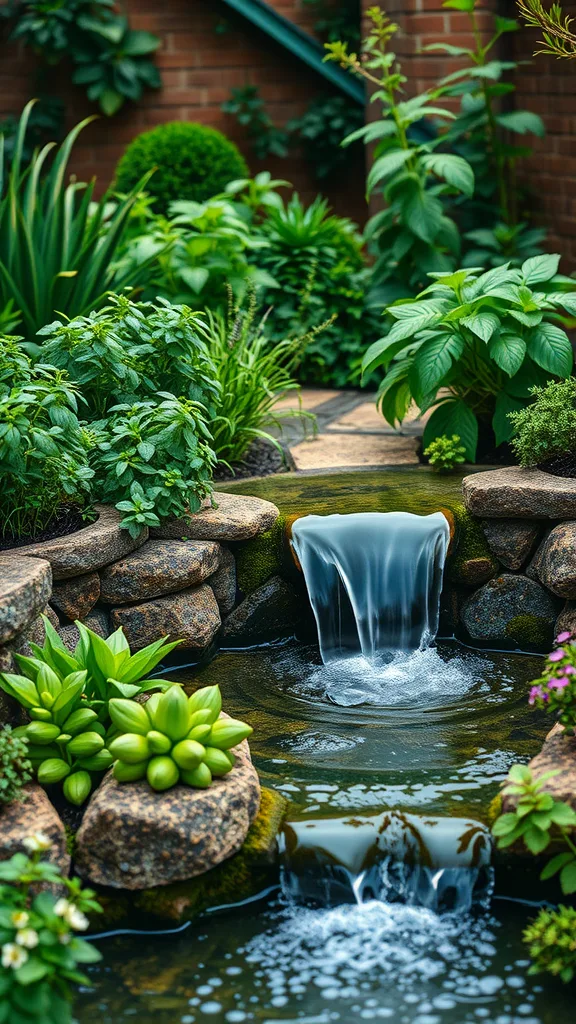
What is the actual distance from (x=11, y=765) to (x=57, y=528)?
44.2 inches

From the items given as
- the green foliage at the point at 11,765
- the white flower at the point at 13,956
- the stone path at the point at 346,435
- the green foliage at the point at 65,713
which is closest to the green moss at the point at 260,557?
the stone path at the point at 346,435

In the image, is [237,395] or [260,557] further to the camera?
[237,395]

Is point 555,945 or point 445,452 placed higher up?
point 445,452

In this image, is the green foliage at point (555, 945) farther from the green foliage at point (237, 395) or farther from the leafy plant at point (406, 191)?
the leafy plant at point (406, 191)

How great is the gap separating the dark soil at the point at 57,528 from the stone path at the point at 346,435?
1.29 metres

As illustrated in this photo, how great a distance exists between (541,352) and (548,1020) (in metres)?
2.67

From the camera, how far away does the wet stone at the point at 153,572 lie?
158 inches

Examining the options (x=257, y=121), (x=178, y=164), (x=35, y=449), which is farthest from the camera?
(x=257, y=121)

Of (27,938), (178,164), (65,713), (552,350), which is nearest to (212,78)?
(178,164)

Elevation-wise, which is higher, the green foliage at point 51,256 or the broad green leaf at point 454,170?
the broad green leaf at point 454,170

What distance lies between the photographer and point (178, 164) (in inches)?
295

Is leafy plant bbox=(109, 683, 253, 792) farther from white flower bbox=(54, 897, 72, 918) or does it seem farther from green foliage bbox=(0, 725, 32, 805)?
white flower bbox=(54, 897, 72, 918)

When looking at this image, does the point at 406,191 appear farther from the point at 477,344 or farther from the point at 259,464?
the point at 259,464

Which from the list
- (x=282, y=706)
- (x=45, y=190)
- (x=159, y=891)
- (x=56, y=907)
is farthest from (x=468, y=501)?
(x=45, y=190)
